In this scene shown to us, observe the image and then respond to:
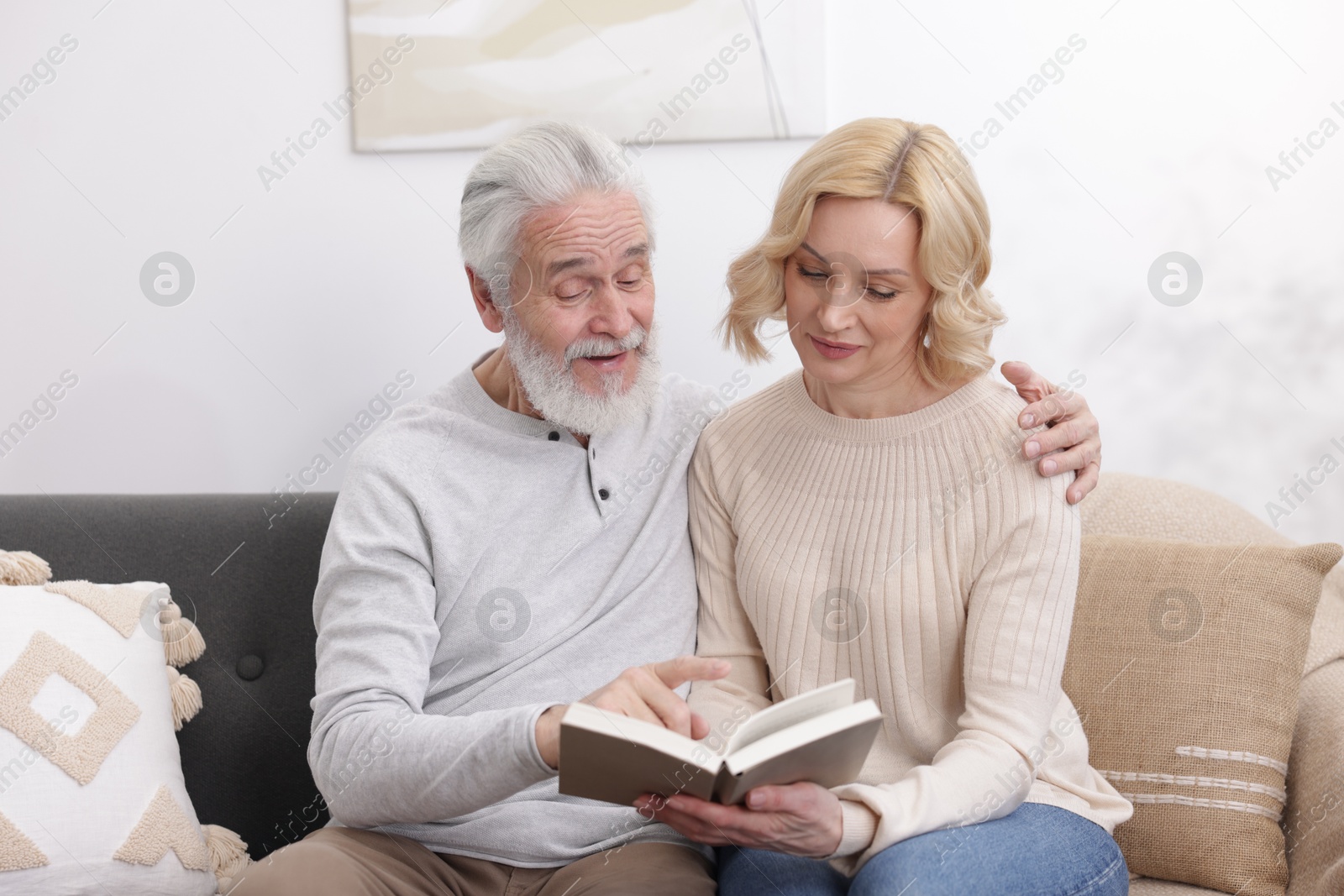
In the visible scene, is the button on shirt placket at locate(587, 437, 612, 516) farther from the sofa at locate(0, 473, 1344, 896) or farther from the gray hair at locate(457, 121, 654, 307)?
the sofa at locate(0, 473, 1344, 896)

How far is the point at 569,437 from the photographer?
1.73 meters

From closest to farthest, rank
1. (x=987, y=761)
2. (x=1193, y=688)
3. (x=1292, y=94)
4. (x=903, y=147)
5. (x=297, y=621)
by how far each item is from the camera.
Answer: (x=987, y=761), (x=903, y=147), (x=1193, y=688), (x=297, y=621), (x=1292, y=94)

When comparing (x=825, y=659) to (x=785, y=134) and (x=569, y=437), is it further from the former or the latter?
(x=785, y=134)

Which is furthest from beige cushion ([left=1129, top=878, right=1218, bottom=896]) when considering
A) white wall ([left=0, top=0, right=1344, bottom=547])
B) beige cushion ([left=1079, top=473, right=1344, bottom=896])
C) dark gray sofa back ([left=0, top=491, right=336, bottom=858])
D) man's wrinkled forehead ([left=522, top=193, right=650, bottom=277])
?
dark gray sofa back ([left=0, top=491, right=336, bottom=858])

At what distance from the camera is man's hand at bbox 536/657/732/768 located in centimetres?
128

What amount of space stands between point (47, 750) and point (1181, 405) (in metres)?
2.12

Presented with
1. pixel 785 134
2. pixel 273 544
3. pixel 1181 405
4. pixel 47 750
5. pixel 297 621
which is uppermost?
pixel 785 134

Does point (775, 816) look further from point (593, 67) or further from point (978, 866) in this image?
point (593, 67)

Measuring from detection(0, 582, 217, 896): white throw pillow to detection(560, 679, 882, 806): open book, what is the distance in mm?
856

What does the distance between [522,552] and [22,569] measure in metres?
0.90

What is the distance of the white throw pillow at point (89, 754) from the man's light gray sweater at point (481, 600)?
390 millimetres

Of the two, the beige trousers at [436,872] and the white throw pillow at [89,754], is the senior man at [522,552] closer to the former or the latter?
the beige trousers at [436,872]

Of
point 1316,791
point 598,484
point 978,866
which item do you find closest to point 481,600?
point 598,484

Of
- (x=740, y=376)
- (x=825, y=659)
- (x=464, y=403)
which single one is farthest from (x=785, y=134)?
(x=825, y=659)
